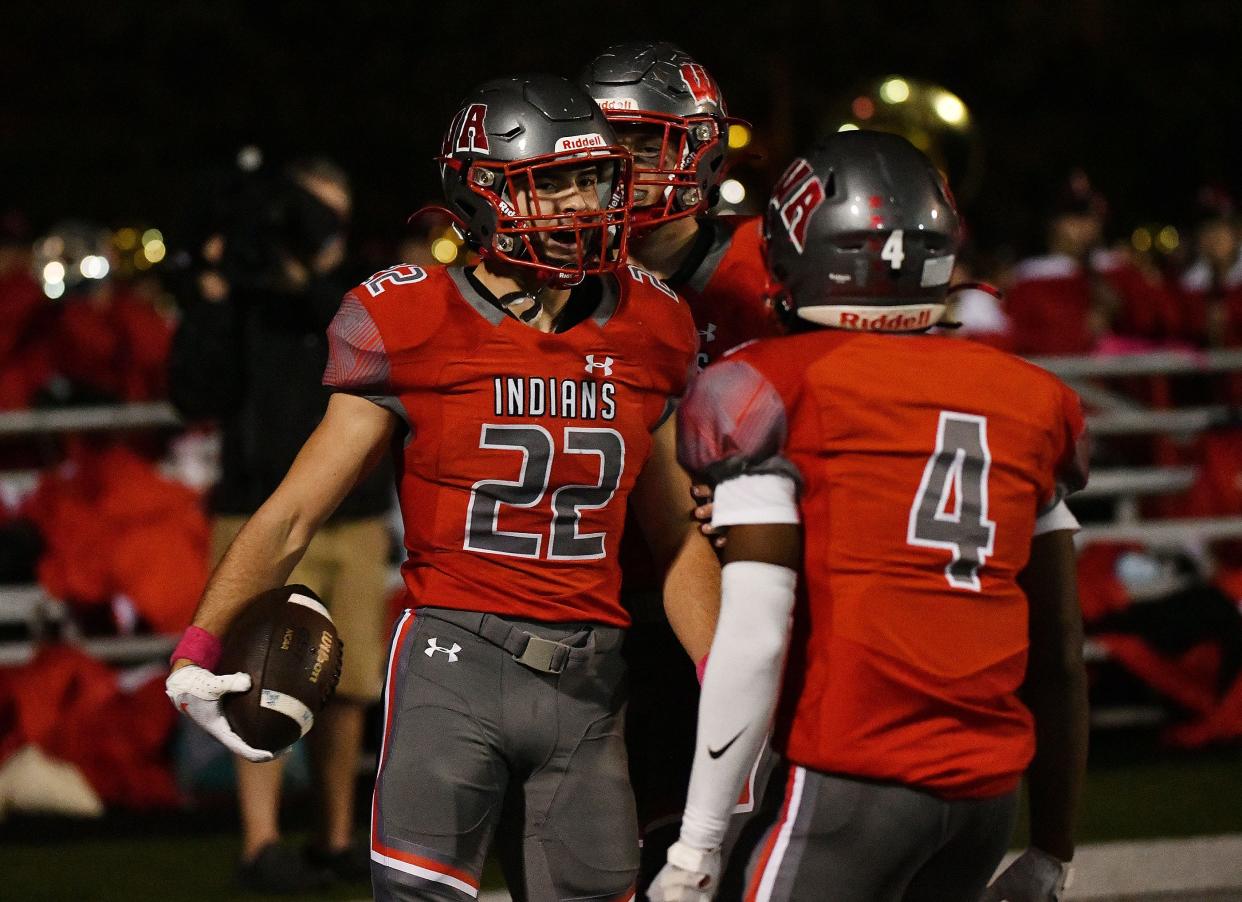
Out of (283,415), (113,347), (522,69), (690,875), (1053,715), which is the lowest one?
(522,69)

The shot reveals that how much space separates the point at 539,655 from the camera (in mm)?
3248

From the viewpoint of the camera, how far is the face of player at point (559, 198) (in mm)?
3332

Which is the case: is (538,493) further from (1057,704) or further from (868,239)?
(1057,704)

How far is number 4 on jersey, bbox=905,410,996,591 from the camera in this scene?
2672 millimetres

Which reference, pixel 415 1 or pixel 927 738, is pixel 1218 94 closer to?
pixel 415 1

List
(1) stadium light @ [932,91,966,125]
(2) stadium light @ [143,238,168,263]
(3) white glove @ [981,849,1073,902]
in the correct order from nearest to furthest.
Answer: (3) white glove @ [981,849,1073,902], (1) stadium light @ [932,91,966,125], (2) stadium light @ [143,238,168,263]

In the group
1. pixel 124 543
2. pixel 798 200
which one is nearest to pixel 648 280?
pixel 798 200

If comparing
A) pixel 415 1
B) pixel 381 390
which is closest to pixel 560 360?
pixel 381 390

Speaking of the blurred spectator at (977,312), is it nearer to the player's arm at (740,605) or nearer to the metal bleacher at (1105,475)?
the metal bleacher at (1105,475)

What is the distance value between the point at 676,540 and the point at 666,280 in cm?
65

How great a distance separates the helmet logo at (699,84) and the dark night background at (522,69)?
47.1ft

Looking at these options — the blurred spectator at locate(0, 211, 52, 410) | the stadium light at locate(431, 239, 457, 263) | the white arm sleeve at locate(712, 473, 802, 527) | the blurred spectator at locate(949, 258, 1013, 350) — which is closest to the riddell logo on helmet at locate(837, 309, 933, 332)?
the white arm sleeve at locate(712, 473, 802, 527)

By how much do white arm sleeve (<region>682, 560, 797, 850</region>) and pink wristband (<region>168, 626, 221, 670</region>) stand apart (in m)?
0.93

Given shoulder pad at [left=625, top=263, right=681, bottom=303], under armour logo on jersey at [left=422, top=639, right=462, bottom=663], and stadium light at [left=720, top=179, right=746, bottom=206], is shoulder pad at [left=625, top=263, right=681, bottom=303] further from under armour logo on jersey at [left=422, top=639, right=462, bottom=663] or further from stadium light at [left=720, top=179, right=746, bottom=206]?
stadium light at [left=720, top=179, right=746, bottom=206]
